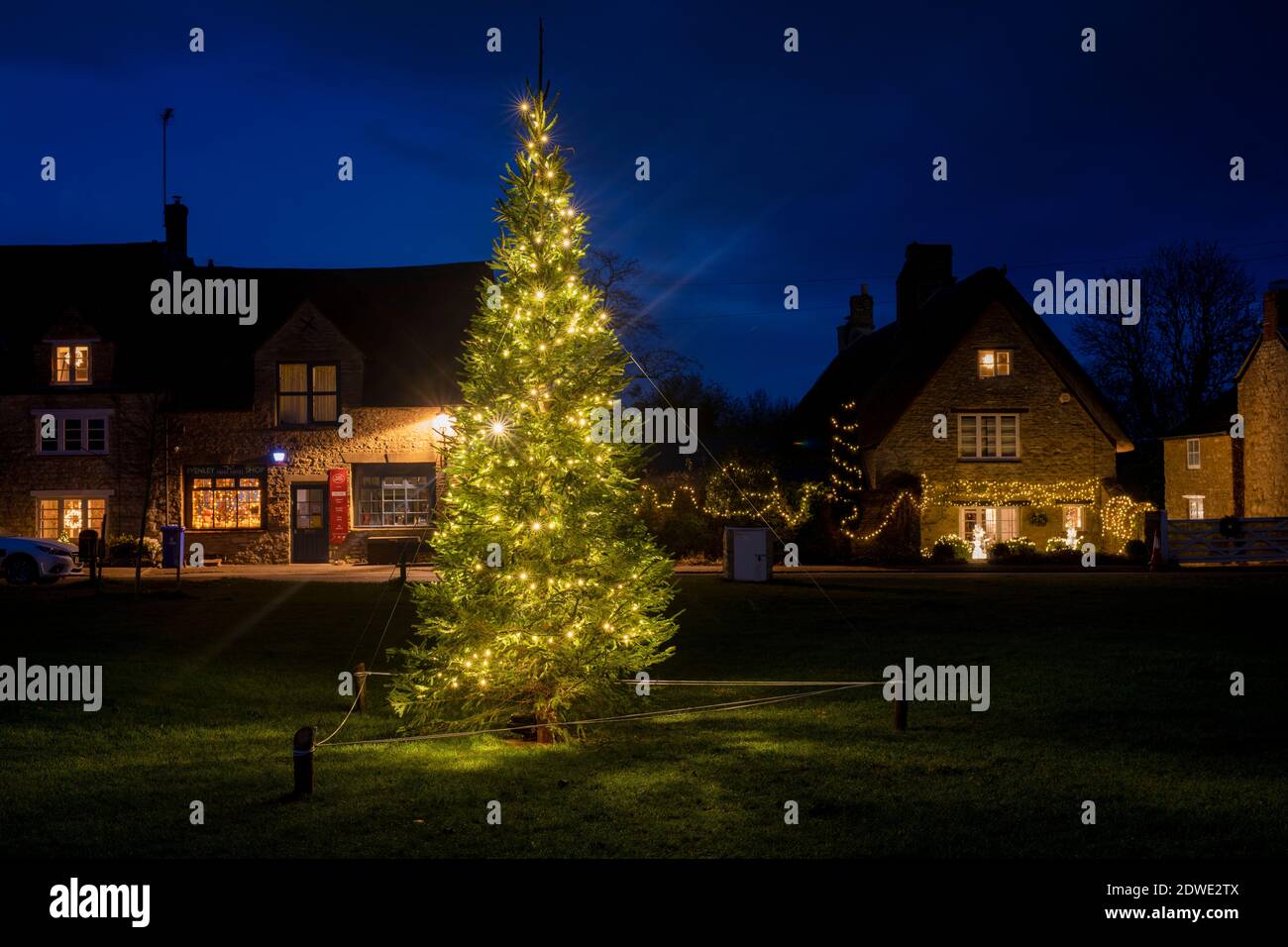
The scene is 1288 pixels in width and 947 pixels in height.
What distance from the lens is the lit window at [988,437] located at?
121ft

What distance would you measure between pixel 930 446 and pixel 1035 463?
142 inches

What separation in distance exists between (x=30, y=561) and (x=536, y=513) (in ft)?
68.1

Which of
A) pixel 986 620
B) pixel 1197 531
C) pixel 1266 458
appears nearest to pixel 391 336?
pixel 986 620

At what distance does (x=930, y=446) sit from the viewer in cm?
3653

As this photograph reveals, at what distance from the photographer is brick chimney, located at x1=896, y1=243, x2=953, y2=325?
141 feet

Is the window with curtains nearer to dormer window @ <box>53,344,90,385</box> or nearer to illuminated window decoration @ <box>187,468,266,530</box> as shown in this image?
illuminated window decoration @ <box>187,468,266,530</box>

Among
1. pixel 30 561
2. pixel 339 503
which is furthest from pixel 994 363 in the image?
pixel 30 561

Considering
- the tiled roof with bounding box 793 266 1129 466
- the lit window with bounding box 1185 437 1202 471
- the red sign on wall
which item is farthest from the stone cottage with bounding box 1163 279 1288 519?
the red sign on wall

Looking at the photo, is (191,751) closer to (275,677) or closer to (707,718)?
(275,677)

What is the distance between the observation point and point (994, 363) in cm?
3694

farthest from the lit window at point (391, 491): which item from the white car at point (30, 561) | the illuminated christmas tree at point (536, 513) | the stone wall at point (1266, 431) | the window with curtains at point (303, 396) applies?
the stone wall at point (1266, 431)

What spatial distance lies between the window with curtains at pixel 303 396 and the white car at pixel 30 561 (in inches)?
384

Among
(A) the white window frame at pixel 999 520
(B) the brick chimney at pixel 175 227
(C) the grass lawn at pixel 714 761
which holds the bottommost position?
(C) the grass lawn at pixel 714 761

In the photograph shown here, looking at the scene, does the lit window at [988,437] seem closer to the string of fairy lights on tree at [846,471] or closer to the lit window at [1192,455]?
the string of fairy lights on tree at [846,471]
